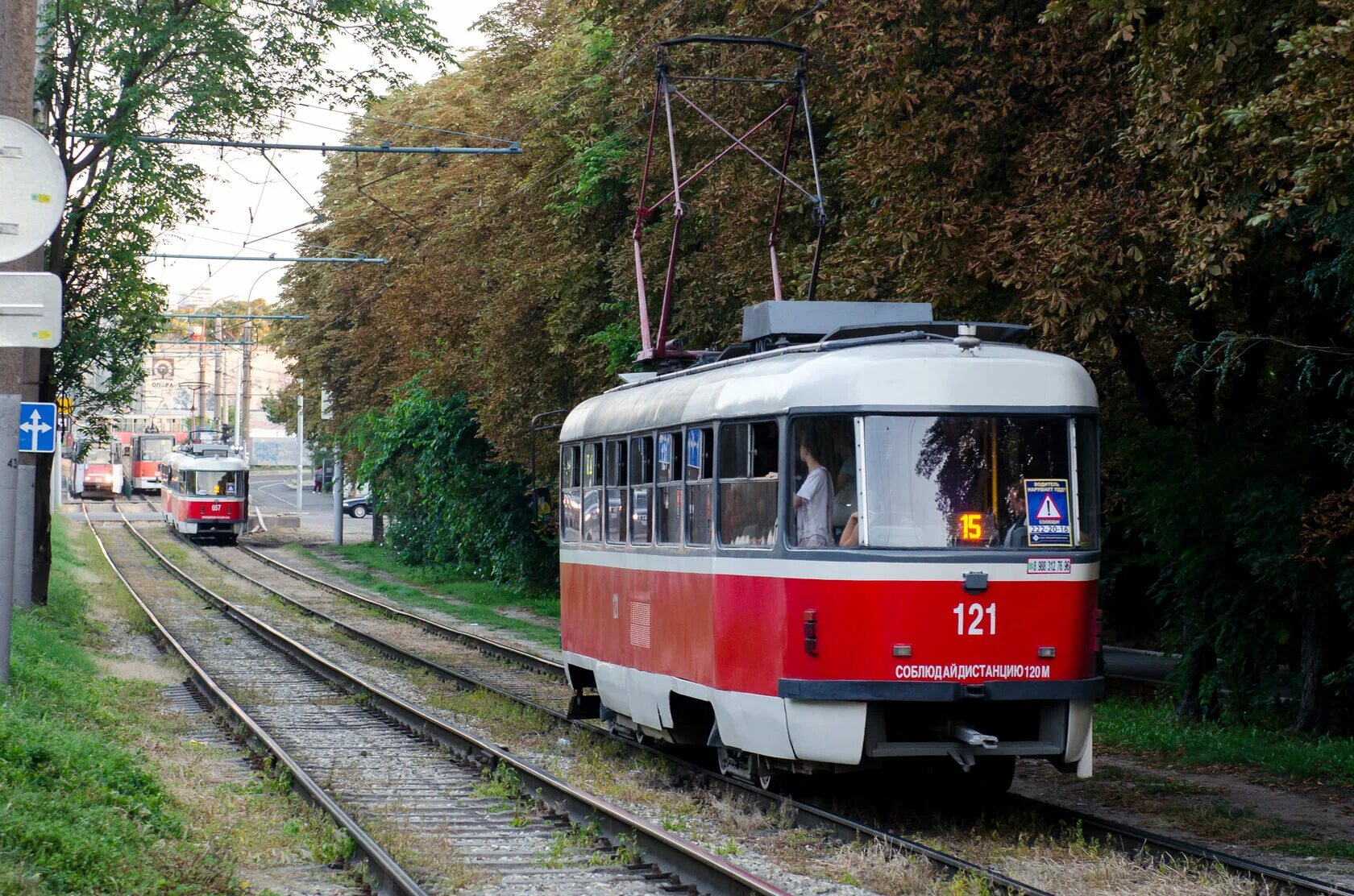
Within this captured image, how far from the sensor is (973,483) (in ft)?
33.8

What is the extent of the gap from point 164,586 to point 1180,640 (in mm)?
26647

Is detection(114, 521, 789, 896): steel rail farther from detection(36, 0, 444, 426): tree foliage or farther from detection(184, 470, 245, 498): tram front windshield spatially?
detection(184, 470, 245, 498): tram front windshield

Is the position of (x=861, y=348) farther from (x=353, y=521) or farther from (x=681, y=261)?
(x=353, y=521)

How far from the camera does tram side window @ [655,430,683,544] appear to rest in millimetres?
12234

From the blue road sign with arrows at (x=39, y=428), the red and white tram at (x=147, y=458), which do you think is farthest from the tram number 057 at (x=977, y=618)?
the red and white tram at (x=147, y=458)

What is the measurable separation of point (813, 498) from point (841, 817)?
76.4 inches

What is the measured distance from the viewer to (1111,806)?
11719mm

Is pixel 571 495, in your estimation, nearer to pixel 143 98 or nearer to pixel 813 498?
pixel 813 498

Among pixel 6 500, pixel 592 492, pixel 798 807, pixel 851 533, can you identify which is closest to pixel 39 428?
pixel 6 500

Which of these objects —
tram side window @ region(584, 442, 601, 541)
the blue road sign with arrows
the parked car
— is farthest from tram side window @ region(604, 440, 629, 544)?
the parked car

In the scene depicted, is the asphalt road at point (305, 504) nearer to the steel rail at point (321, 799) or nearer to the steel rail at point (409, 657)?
the steel rail at point (409, 657)

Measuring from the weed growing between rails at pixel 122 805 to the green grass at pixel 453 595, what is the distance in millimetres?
11863

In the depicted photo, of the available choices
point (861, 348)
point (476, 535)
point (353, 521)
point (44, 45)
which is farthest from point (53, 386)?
point (353, 521)

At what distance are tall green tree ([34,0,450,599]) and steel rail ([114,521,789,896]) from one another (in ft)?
23.2
